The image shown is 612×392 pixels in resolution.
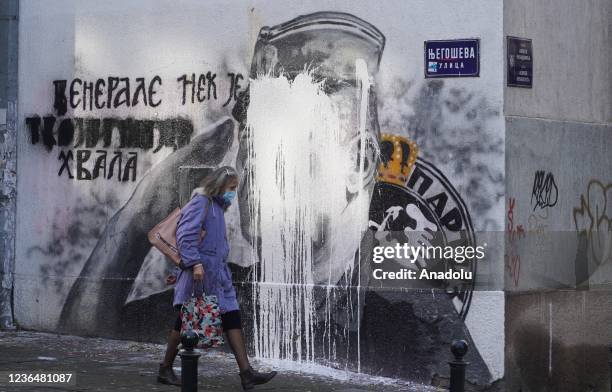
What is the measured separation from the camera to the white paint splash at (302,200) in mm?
10953

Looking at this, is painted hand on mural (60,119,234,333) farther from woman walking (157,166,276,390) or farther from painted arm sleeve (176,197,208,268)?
painted arm sleeve (176,197,208,268)

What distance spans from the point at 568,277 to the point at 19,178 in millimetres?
5656

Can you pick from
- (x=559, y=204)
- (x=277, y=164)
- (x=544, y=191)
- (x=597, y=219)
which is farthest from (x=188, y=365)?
(x=597, y=219)

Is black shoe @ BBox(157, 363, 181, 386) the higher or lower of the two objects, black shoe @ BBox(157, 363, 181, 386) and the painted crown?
the lower

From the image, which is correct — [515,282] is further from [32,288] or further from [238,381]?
[32,288]

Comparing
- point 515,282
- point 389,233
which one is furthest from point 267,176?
point 515,282

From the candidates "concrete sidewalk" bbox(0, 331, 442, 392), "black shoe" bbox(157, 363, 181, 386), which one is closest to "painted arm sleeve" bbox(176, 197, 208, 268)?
"black shoe" bbox(157, 363, 181, 386)

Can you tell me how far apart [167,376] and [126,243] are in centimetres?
261

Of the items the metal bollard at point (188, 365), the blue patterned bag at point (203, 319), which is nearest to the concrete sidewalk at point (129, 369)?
the blue patterned bag at point (203, 319)

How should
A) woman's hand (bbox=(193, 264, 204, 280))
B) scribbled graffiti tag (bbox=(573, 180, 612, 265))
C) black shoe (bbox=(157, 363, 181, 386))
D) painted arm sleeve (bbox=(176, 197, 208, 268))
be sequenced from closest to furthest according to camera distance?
woman's hand (bbox=(193, 264, 204, 280)) < painted arm sleeve (bbox=(176, 197, 208, 268)) < black shoe (bbox=(157, 363, 181, 386)) < scribbled graffiti tag (bbox=(573, 180, 612, 265))

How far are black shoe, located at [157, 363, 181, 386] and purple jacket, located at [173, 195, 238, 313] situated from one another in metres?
0.59

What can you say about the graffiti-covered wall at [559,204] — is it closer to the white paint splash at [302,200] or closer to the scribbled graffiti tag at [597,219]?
the scribbled graffiti tag at [597,219]

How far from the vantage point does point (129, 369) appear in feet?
35.5

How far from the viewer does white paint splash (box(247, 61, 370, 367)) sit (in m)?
11.0
